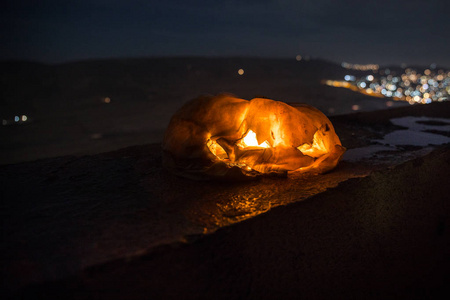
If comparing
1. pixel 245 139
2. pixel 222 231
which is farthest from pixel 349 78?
pixel 222 231

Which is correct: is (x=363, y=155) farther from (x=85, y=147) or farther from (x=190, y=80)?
(x=190, y=80)

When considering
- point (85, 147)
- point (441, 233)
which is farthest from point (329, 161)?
point (85, 147)

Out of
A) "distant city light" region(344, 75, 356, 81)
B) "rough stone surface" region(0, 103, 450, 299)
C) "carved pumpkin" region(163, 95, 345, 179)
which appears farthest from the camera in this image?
"distant city light" region(344, 75, 356, 81)

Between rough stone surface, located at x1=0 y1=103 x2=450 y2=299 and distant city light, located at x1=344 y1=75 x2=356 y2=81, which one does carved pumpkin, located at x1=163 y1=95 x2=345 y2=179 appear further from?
distant city light, located at x1=344 y1=75 x2=356 y2=81

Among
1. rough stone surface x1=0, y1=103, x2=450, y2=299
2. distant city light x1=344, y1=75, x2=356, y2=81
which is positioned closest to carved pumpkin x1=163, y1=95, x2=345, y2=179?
rough stone surface x1=0, y1=103, x2=450, y2=299

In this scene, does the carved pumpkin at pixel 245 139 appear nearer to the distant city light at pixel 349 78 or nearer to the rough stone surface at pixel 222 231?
the rough stone surface at pixel 222 231

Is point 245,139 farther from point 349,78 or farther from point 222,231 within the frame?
point 349,78

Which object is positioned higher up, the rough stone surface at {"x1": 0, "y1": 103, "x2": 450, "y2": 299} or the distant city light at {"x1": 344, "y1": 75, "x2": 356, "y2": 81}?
the distant city light at {"x1": 344, "y1": 75, "x2": 356, "y2": 81}

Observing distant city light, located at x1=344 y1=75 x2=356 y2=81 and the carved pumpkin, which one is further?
distant city light, located at x1=344 y1=75 x2=356 y2=81
